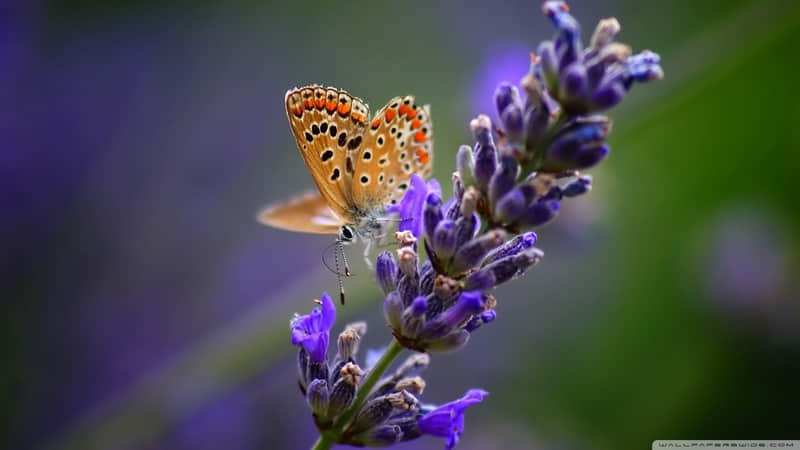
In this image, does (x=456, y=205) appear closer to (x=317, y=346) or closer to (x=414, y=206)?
(x=414, y=206)

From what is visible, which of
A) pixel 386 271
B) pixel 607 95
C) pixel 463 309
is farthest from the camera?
pixel 386 271

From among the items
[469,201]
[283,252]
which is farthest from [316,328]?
[283,252]

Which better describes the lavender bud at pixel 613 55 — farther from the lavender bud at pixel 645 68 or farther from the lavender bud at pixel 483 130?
the lavender bud at pixel 483 130

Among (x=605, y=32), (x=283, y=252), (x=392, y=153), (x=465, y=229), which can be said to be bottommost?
(x=465, y=229)

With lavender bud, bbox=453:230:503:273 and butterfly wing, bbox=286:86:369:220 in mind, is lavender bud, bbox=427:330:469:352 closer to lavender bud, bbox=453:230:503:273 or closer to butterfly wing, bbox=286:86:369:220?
lavender bud, bbox=453:230:503:273

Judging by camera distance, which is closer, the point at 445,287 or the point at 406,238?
the point at 445,287

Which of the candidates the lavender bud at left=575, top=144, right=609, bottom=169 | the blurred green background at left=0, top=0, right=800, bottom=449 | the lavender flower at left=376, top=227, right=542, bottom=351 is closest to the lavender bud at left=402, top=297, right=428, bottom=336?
the lavender flower at left=376, top=227, right=542, bottom=351
